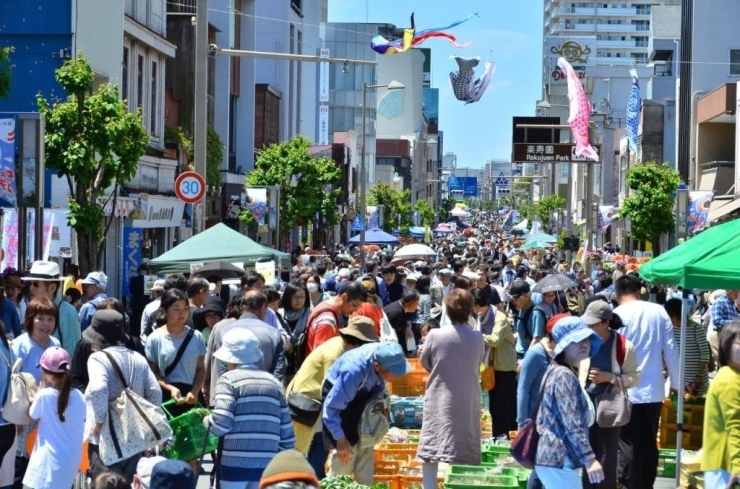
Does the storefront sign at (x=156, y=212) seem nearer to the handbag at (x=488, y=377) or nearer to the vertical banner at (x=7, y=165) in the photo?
the vertical banner at (x=7, y=165)

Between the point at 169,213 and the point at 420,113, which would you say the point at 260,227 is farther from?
the point at 420,113

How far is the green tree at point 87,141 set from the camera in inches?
829

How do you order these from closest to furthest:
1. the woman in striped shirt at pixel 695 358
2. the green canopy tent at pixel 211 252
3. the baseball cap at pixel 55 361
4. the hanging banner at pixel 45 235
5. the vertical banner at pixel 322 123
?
the baseball cap at pixel 55 361 < the woman in striped shirt at pixel 695 358 < the green canopy tent at pixel 211 252 < the hanging banner at pixel 45 235 < the vertical banner at pixel 322 123

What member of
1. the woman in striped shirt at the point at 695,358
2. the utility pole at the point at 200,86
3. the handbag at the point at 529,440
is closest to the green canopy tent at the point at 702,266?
the woman in striped shirt at the point at 695,358

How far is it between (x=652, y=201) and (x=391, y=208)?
52.2 metres

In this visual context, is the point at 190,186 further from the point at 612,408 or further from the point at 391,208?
the point at 391,208

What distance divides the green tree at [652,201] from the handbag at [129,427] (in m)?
38.7

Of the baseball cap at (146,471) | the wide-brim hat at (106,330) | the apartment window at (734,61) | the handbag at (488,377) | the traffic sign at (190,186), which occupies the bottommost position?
the handbag at (488,377)

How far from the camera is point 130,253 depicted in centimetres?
2962

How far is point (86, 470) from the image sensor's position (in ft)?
30.6

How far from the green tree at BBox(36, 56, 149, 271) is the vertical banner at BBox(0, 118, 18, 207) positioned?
2.62m

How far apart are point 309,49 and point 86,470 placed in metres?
75.4

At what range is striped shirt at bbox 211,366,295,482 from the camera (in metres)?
8.05

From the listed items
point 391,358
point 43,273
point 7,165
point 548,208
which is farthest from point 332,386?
point 548,208
